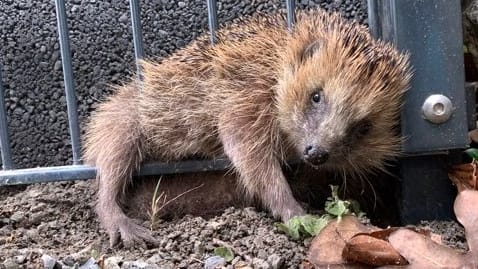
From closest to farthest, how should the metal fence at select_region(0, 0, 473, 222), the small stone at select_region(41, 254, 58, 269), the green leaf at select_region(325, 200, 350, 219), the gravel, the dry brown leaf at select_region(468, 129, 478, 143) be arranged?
the small stone at select_region(41, 254, 58, 269)
the green leaf at select_region(325, 200, 350, 219)
the metal fence at select_region(0, 0, 473, 222)
the dry brown leaf at select_region(468, 129, 478, 143)
the gravel

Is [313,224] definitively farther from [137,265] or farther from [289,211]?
[137,265]

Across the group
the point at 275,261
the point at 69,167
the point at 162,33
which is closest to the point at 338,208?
the point at 275,261

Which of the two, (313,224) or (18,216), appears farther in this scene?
(18,216)

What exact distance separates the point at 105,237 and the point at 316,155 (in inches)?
38.2

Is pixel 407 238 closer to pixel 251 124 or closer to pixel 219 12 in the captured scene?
pixel 251 124

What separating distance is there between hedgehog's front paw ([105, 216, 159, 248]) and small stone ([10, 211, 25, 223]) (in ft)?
1.29

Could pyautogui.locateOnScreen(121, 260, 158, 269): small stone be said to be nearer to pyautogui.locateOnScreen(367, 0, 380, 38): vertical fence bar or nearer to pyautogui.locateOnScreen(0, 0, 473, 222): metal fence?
pyautogui.locateOnScreen(0, 0, 473, 222): metal fence

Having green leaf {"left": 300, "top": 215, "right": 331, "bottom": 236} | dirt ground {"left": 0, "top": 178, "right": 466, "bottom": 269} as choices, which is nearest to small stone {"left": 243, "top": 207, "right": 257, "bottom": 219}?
dirt ground {"left": 0, "top": 178, "right": 466, "bottom": 269}

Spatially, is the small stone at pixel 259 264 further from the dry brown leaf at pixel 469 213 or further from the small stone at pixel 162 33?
the small stone at pixel 162 33

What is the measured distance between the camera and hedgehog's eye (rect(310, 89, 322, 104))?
3.76 meters

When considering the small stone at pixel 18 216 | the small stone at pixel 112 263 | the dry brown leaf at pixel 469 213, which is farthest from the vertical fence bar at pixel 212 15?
the dry brown leaf at pixel 469 213

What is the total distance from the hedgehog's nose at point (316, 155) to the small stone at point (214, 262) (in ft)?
2.21

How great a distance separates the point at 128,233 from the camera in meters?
3.53

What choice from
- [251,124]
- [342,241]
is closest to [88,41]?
[251,124]
